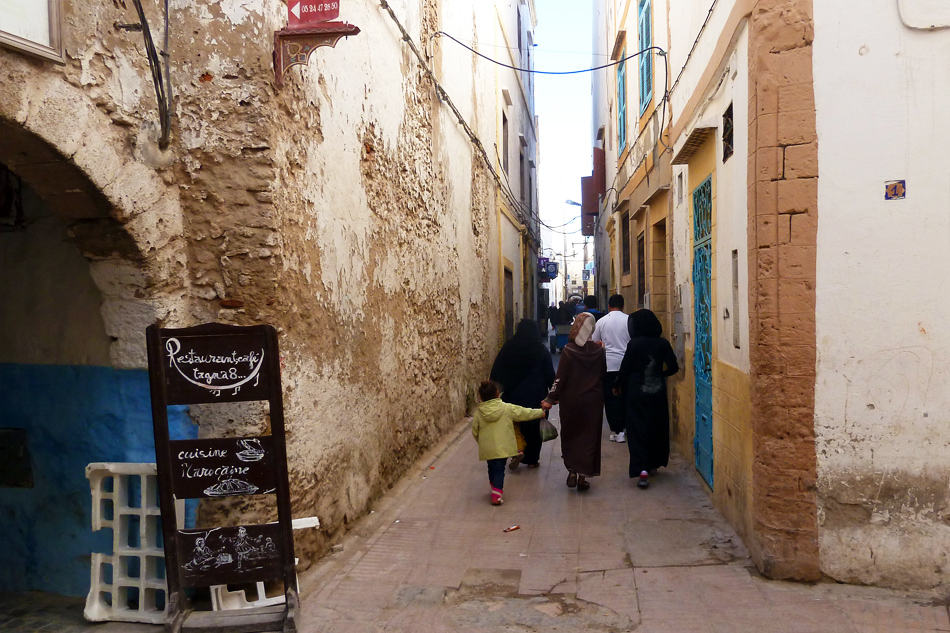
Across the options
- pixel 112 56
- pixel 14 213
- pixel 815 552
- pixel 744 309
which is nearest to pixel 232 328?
pixel 112 56

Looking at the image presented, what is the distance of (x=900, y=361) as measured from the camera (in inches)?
153

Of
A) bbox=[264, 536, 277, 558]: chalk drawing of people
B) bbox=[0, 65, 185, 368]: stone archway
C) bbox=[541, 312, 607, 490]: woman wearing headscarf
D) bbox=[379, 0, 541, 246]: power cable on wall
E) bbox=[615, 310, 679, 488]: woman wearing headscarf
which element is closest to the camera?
bbox=[0, 65, 185, 368]: stone archway

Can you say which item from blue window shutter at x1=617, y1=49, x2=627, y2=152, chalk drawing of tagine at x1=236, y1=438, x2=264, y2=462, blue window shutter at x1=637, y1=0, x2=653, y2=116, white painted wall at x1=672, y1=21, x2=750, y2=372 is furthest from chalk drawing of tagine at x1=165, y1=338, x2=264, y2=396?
blue window shutter at x1=617, y1=49, x2=627, y2=152

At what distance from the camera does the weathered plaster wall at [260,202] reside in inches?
138

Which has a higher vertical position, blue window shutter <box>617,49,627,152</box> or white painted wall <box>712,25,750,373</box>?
blue window shutter <box>617,49,627,152</box>

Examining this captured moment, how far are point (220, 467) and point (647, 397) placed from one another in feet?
13.2

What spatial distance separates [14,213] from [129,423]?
140 centimetres

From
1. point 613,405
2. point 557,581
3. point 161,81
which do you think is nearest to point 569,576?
point 557,581

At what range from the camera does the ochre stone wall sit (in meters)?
3.95

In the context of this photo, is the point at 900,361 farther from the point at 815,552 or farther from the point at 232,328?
the point at 232,328

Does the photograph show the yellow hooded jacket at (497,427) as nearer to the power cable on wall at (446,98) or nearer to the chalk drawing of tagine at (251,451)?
the chalk drawing of tagine at (251,451)

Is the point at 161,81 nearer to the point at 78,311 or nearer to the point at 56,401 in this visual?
the point at 78,311

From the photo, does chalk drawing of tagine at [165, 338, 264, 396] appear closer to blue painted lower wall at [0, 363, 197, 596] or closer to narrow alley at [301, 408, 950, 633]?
blue painted lower wall at [0, 363, 197, 596]

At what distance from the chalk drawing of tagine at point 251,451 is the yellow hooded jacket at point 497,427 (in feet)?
8.42
